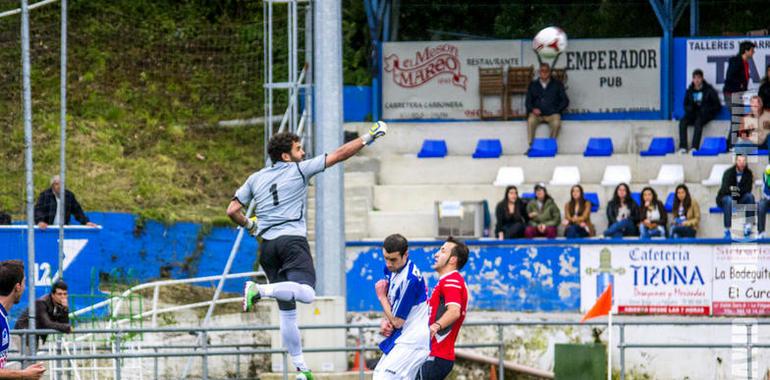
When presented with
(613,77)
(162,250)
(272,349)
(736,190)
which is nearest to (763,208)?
(736,190)

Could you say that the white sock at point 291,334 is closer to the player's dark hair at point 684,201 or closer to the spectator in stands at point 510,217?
the spectator in stands at point 510,217

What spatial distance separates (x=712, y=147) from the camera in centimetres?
2620

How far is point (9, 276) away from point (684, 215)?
14.3 metres

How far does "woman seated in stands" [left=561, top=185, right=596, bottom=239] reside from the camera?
23250 millimetres

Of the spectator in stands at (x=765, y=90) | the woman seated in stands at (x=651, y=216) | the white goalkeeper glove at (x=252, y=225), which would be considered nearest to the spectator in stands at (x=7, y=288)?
the white goalkeeper glove at (x=252, y=225)

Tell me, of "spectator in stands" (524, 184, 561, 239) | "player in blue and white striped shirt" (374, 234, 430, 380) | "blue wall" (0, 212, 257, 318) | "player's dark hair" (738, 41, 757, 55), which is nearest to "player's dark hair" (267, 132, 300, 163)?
"player in blue and white striped shirt" (374, 234, 430, 380)

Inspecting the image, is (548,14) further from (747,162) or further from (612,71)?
(747,162)

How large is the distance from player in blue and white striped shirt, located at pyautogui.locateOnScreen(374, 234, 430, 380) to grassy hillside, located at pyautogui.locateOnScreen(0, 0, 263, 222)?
12208 millimetres

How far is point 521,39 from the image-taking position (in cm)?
2861

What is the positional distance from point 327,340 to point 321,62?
3.67 metres

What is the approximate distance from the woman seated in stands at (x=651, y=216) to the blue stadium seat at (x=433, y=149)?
4797 millimetres

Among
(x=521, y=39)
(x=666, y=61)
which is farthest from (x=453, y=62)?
(x=666, y=61)

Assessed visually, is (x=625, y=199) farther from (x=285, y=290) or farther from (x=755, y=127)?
(x=285, y=290)

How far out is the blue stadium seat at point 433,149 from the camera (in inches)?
1062
